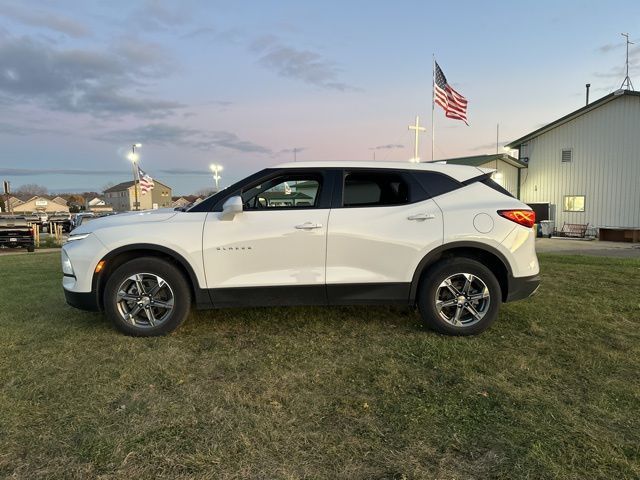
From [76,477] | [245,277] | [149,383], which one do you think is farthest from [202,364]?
[76,477]

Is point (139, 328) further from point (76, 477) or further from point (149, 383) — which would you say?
point (76, 477)

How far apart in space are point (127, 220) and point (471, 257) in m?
3.46

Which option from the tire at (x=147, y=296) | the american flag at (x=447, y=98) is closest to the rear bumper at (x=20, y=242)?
the tire at (x=147, y=296)

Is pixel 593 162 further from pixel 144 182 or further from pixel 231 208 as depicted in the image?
pixel 144 182

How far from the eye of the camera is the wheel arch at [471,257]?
4.30 m

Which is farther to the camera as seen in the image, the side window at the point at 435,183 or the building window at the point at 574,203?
the building window at the point at 574,203

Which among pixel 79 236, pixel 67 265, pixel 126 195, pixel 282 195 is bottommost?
pixel 67 265

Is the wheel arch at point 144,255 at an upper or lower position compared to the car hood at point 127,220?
lower

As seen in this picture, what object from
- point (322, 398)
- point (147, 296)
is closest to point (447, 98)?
point (147, 296)

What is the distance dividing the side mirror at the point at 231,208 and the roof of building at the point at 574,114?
2196 cm

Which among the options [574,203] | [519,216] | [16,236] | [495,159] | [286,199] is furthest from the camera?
[495,159]

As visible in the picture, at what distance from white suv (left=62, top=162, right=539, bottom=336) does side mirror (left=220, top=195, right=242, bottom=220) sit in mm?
11

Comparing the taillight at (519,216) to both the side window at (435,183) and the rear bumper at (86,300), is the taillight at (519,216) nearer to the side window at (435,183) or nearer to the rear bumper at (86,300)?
the side window at (435,183)

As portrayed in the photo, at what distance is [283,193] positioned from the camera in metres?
4.46
